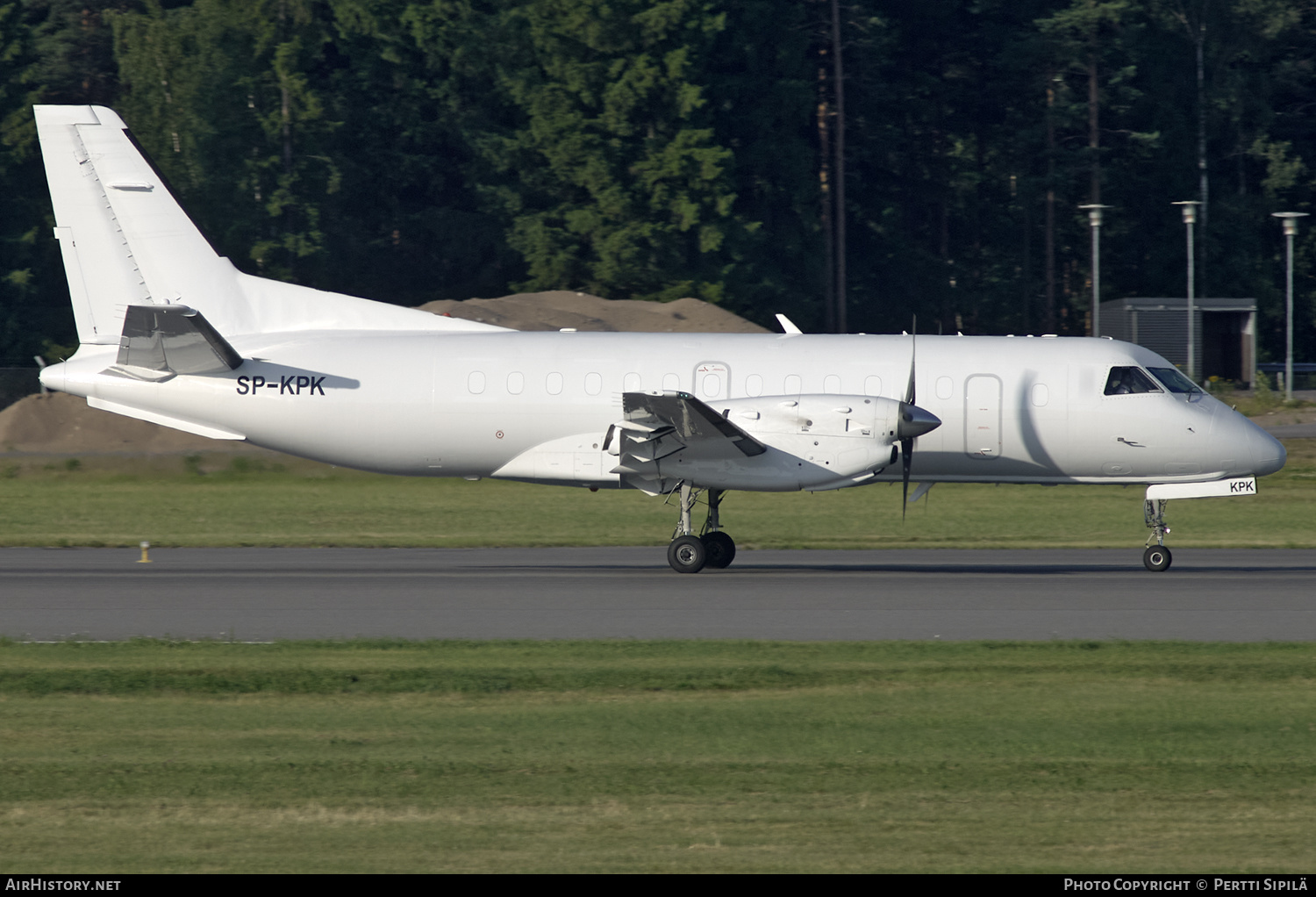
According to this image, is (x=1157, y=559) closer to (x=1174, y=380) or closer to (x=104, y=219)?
(x=1174, y=380)

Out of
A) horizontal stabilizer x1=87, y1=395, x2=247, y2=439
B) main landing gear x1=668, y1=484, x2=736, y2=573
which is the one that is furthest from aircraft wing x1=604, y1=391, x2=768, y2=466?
horizontal stabilizer x1=87, y1=395, x2=247, y2=439

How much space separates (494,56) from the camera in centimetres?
6128

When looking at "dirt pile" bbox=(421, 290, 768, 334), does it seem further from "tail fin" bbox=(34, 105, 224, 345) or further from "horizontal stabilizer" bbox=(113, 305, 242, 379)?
"horizontal stabilizer" bbox=(113, 305, 242, 379)

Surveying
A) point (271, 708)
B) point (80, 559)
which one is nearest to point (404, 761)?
point (271, 708)

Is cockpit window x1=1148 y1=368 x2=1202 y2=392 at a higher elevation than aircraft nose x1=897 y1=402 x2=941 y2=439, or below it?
higher

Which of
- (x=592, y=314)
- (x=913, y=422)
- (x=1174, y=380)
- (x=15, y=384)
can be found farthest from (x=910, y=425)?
(x=15, y=384)

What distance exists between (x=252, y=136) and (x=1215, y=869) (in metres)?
54.9

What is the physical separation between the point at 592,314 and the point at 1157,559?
1130 inches

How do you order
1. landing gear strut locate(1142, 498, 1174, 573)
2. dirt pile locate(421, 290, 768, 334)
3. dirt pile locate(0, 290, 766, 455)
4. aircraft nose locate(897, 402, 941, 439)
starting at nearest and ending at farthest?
aircraft nose locate(897, 402, 941, 439), landing gear strut locate(1142, 498, 1174, 573), dirt pile locate(0, 290, 766, 455), dirt pile locate(421, 290, 768, 334)

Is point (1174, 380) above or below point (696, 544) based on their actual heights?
above

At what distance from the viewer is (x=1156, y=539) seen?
20672 millimetres

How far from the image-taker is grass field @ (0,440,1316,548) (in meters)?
25.9

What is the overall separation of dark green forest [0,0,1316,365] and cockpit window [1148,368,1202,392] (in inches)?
1370
